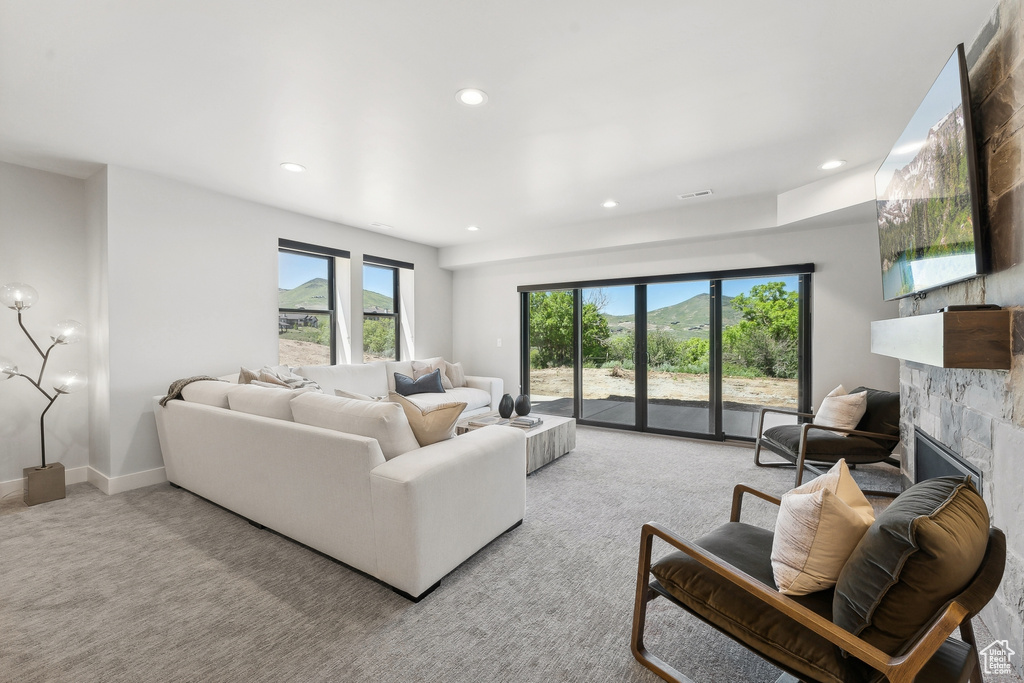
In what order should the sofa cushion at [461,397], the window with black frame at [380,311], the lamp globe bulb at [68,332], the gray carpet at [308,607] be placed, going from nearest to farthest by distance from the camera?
the gray carpet at [308,607]
the lamp globe bulb at [68,332]
the sofa cushion at [461,397]
the window with black frame at [380,311]

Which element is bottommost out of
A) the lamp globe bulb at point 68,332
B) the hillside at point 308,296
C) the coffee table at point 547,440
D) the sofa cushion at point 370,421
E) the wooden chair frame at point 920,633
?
the coffee table at point 547,440

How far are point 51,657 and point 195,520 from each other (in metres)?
1.21

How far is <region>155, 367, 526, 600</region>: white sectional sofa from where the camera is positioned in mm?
1941

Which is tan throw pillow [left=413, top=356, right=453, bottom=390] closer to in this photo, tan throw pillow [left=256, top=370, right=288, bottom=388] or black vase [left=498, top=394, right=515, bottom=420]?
black vase [left=498, top=394, right=515, bottom=420]

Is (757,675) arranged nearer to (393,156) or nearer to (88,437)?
(393,156)

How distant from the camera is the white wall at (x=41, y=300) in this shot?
325cm

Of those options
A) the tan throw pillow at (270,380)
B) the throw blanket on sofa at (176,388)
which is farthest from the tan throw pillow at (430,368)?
the throw blanket on sofa at (176,388)

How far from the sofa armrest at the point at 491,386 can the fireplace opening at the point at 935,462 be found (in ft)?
14.0

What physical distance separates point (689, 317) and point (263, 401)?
4.38 metres

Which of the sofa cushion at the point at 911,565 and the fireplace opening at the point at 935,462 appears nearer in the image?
the sofa cushion at the point at 911,565

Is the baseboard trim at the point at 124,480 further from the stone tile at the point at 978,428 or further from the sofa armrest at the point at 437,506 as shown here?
the stone tile at the point at 978,428

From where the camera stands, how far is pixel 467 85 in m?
2.25

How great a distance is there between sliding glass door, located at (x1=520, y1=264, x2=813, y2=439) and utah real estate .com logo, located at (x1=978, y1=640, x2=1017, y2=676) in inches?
121

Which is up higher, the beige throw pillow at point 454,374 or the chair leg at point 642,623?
the beige throw pillow at point 454,374
